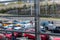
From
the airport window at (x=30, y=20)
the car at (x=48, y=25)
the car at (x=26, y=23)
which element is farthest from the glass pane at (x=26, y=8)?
the car at (x=48, y=25)

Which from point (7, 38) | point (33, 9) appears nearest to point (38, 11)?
point (33, 9)

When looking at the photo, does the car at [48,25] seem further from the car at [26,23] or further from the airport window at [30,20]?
the car at [26,23]

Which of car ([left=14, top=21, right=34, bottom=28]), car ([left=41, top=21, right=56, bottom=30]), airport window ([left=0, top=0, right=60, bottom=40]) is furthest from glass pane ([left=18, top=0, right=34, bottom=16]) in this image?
car ([left=41, top=21, right=56, bottom=30])

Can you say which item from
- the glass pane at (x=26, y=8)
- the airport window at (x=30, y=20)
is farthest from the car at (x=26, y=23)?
the glass pane at (x=26, y=8)

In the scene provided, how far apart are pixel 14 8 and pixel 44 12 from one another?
1.46 ft

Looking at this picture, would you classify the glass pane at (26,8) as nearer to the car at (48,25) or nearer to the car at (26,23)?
the car at (26,23)

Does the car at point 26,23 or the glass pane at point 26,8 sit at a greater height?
the glass pane at point 26,8

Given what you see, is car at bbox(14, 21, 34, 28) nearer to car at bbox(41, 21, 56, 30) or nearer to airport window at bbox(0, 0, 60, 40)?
airport window at bbox(0, 0, 60, 40)

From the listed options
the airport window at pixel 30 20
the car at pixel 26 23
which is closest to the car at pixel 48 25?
the airport window at pixel 30 20

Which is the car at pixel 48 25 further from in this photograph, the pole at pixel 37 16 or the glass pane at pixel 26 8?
the glass pane at pixel 26 8

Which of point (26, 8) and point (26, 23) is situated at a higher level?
point (26, 8)

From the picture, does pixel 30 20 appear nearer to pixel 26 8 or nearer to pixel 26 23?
pixel 26 23

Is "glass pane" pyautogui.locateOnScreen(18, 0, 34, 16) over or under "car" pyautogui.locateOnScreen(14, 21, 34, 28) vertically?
over

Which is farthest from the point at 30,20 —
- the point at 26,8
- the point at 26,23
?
the point at 26,8
